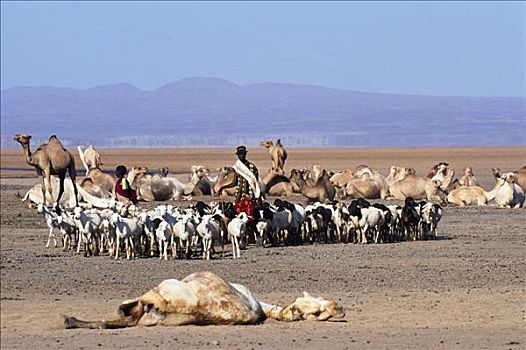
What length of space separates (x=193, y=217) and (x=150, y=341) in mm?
8438

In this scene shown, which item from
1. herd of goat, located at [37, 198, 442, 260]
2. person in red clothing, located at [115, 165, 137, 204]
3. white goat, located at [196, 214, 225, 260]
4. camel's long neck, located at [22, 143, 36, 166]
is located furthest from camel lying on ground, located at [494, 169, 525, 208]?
white goat, located at [196, 214, 225, 260]

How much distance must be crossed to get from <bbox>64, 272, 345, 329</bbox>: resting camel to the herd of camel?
17.7m

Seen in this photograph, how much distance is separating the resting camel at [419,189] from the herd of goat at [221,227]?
10966 millimetres

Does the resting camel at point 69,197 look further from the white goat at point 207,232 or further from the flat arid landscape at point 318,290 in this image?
the white goat at point 207,232

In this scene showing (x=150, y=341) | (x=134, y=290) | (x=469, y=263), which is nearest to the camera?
(x=150, y=341)

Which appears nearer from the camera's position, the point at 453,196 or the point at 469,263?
the point at 469,263

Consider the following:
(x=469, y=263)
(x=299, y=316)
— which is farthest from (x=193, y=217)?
(x=299, y=316)

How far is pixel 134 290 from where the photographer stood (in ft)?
44.1

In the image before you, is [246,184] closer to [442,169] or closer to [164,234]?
[164,234]

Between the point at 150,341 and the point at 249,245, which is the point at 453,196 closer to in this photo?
the point at 249,245

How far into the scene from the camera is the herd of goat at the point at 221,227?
726 inches

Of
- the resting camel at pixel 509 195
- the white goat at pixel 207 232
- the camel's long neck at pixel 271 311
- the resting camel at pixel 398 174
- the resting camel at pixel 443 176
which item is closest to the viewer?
the camel's long neck at pixel 271 311

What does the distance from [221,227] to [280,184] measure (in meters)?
→ 16.5

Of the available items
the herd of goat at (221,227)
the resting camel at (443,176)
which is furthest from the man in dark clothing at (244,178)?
the resting camel at (443,176)
